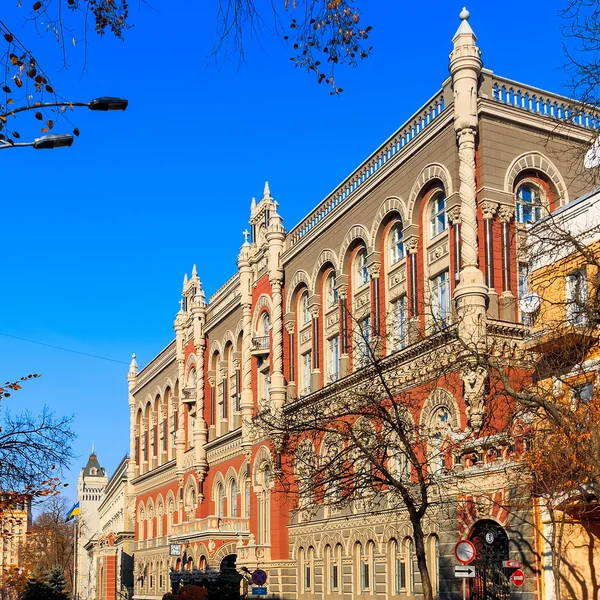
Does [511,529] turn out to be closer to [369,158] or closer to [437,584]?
[437,584]

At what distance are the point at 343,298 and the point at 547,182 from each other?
993 cm

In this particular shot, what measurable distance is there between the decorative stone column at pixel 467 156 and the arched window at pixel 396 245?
16.8 ft

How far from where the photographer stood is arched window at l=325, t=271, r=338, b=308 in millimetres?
41125

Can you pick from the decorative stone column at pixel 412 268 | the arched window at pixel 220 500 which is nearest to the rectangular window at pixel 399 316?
the decorative stone column at pixel 412 268

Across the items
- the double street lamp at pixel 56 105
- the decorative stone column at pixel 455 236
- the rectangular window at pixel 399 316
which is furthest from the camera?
the rectangular window at pixel 399 316

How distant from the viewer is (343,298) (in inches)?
1555

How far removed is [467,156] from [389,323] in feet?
22.3

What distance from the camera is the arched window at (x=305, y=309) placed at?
43.5 meters

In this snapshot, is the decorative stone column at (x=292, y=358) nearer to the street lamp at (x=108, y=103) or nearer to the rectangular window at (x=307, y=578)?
the rectangular window at (x=307, y=578)

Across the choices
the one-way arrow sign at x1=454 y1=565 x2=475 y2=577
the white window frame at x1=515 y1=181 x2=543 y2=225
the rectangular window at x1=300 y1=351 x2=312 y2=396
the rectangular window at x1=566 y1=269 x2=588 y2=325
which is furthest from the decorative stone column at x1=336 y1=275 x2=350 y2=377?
the one-way arrow sign at x1=454 y1=565 x2=475 y2=577

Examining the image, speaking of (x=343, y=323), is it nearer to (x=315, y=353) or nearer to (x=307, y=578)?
(x=315, y=353)

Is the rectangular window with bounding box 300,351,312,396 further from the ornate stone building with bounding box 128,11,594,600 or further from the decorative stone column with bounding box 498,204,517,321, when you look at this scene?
the decorative stone column with bounding box 498,204,517,321

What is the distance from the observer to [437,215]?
3378cm

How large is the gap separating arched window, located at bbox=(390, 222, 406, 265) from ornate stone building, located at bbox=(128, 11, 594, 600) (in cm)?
8
